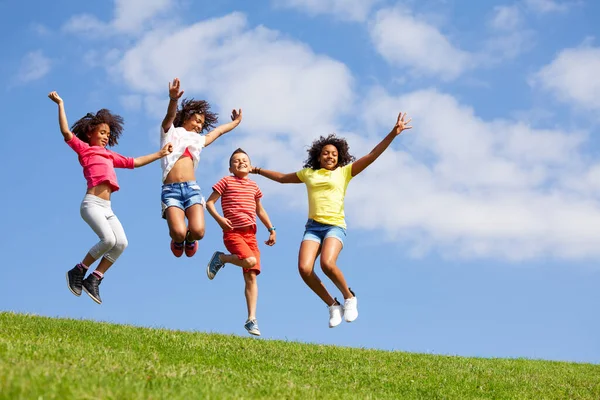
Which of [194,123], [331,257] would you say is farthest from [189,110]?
[331,257]

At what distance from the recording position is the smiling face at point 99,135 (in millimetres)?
11781

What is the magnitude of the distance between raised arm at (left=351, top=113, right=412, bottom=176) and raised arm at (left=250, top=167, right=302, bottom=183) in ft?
3.45

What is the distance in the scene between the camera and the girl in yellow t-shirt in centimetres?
1165

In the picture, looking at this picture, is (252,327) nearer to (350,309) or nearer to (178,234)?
(350,309)

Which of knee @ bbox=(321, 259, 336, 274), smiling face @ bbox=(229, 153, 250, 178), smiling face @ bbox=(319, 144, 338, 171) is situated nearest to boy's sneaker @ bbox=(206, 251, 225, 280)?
smiling face @ bbox=(229, 153, 250, 178)

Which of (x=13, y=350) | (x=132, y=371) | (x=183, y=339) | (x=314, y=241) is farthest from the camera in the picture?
(x=314, y=241)

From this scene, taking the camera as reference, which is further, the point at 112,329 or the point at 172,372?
the point at 112,329

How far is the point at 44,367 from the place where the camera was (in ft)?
20.8

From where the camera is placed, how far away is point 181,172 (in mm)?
11828

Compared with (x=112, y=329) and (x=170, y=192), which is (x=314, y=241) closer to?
(x=170, y=192)

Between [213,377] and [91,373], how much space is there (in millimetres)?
1642

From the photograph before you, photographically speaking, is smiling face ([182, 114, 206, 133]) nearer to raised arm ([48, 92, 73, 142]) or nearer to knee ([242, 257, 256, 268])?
raised arm ([48, 92, 73, 142])

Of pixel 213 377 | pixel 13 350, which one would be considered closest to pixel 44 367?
pixel 13 350

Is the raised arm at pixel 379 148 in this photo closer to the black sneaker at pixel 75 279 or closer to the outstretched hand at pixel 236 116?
the outstretched hand at pixel 236 116
